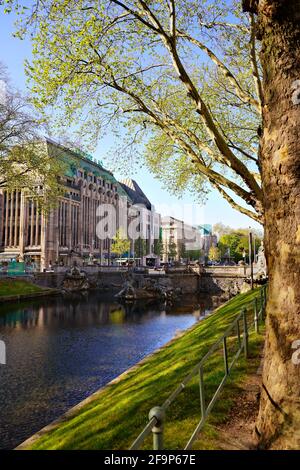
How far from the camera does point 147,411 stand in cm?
715

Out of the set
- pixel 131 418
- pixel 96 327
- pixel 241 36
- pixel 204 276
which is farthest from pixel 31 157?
pixel 204 276

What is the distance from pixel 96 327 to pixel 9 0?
21.4 meters

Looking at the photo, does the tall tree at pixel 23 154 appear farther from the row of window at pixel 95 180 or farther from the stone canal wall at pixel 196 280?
the row of window at pixel 95 180

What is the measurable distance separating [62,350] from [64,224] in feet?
230

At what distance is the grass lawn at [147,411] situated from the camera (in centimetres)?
591

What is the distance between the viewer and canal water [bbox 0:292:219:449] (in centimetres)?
1145

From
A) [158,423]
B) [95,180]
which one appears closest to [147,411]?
[158,423]

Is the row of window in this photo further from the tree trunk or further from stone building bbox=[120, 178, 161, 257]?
the tree trunk

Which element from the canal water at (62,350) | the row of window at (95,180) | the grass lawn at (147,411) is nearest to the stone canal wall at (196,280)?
the canal water at (62,350)

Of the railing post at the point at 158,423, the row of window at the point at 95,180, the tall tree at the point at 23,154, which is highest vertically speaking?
the row of window at the point at 95,180

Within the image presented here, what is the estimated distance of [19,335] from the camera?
22.2m

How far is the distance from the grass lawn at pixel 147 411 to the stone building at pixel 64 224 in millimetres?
60209

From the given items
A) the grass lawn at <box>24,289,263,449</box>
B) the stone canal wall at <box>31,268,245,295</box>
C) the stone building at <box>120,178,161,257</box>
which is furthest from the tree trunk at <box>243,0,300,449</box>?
the stone building at <box>120,178,161,257</box>

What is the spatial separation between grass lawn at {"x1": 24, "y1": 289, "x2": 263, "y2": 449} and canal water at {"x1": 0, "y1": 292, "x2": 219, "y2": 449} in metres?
2.52
